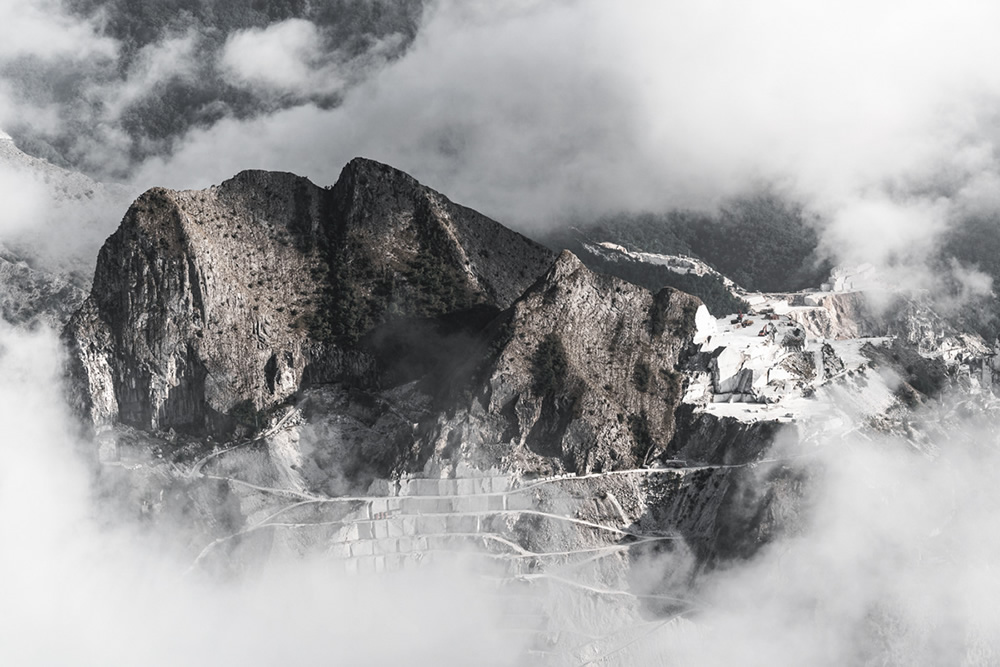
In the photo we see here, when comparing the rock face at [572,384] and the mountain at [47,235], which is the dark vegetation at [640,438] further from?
the mountain at [47,235]

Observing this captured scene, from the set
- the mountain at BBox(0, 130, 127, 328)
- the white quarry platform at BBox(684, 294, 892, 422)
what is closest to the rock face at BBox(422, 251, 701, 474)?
the white quarry platform at BBox(684, 294, 892, 422)

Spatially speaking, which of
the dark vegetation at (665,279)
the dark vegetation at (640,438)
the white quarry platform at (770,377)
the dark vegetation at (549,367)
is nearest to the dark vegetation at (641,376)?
the dark vegetation at (640,438)

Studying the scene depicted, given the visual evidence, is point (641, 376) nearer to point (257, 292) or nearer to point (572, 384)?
point (572, 384)

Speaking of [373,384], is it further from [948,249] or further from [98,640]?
[948,249]

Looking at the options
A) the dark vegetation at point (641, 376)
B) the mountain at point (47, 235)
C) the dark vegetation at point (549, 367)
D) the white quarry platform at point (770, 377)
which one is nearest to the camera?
the dark vegetation at point (549, 367)

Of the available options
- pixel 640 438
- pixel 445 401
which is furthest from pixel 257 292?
pixel 640 438

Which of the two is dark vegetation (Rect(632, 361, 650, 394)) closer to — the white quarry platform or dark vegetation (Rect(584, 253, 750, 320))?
the white quarry platform
